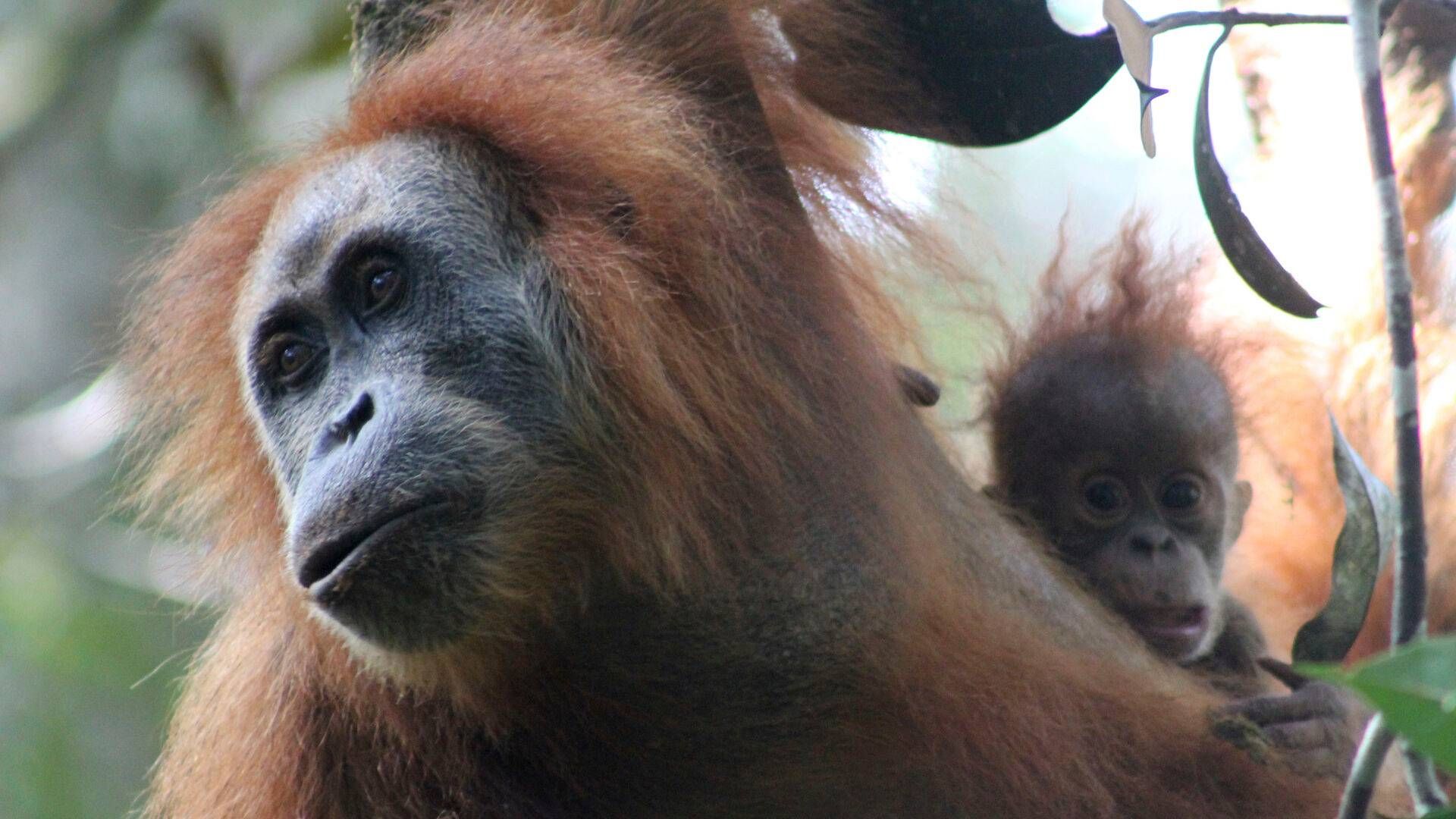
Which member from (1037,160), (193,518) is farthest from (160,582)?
(1037,160)

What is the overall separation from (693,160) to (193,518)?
60.8 inches

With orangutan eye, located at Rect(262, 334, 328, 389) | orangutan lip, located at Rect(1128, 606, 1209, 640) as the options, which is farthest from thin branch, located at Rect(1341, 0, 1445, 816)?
orangutan lip, located at Rect(1128, 606, 1209, 640)

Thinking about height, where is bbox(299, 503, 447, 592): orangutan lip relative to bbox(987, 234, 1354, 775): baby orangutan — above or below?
above

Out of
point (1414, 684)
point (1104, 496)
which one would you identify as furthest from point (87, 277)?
point (1414, 684)

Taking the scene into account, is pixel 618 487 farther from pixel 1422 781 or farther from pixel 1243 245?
pixel 1422 781

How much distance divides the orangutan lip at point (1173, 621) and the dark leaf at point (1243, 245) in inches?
57.2

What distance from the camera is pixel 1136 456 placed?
388cm

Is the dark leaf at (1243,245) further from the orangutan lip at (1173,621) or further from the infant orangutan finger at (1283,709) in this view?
the orangutan lip at (1173,621)

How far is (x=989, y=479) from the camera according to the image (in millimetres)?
4207

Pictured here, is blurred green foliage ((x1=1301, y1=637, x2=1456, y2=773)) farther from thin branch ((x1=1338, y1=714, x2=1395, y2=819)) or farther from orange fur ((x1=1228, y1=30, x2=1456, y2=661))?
orange fur ((x1=1228, y1=30, x2=1456, y2=661))

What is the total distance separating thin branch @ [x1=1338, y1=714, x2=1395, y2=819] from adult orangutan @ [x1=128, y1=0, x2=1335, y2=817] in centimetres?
126

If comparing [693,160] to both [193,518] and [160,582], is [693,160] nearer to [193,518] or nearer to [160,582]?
[193,518]

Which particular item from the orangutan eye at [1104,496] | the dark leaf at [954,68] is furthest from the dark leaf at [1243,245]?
the orangutan eye at [1104,496]

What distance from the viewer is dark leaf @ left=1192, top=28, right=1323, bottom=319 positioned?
2.25 metres
